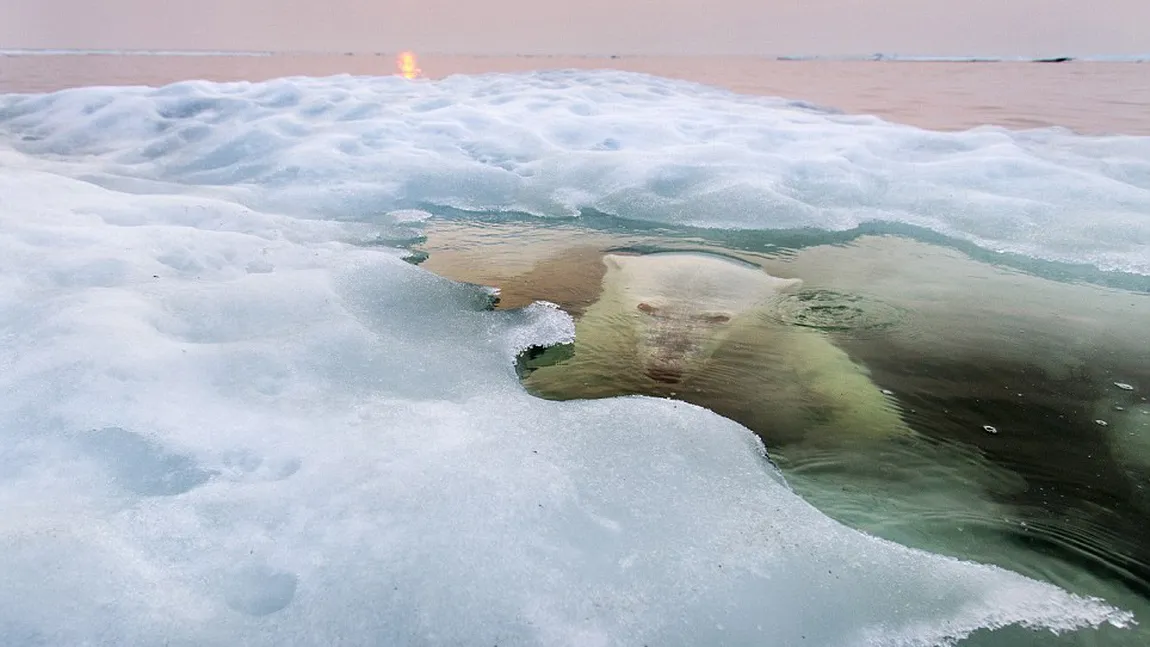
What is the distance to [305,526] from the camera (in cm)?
208

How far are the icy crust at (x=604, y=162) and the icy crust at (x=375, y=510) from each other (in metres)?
3.76

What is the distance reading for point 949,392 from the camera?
339 centimetres

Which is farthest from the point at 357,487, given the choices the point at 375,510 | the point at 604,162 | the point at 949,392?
the point at 604,162

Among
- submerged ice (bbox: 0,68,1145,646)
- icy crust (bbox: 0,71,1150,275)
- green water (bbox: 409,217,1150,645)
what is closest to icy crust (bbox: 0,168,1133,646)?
submerged ice (bbox: 0,68,1145,646)

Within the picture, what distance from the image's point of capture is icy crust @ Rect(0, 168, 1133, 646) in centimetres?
182

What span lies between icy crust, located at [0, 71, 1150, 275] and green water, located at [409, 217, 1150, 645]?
1062 millimetres

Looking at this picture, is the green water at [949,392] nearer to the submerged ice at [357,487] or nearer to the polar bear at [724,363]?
the polar bear at [724,363]

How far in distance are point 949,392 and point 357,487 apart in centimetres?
287

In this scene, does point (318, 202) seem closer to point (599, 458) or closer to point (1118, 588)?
point (599, 458)

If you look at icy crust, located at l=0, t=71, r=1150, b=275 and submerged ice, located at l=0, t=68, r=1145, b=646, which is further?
icy crust, located at l=0, t=71, r=1150, b=275

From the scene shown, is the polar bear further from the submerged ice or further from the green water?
the submerged ice

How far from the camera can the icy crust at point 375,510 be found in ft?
5.98

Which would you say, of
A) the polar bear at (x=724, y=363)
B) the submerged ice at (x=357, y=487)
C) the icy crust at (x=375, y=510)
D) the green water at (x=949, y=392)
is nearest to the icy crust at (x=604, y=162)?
the green water at (x=949, y=392)

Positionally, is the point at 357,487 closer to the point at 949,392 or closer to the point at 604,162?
the point at 949,392
